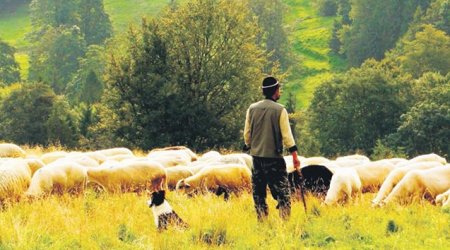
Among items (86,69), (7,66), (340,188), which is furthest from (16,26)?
(340,188)

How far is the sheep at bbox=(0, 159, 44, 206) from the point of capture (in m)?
13.7

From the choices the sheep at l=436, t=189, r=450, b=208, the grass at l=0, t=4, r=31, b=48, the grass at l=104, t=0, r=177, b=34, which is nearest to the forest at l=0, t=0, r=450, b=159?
the grass at l=0, t=4, r=31, b=48

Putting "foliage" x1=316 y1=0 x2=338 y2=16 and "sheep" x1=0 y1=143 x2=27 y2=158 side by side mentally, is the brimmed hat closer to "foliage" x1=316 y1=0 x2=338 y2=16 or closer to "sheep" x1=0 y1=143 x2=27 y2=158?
"sheep" x1=0 y1=143 x2=27 y2=158

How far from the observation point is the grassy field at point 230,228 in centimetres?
944

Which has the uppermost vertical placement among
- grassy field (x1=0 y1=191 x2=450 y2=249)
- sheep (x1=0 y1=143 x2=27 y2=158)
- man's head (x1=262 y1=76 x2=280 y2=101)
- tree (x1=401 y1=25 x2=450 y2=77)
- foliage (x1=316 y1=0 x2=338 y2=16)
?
man's head (x1=262 y1=76 x2=280 y2=101)

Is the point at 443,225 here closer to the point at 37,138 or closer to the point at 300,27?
the point at 37,138

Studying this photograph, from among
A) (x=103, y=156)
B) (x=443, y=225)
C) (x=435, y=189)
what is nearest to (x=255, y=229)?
(x=443, y=225)

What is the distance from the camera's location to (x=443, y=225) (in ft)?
34.7

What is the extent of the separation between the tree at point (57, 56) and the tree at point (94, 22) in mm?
7554

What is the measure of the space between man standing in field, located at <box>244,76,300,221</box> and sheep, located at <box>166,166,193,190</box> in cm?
757

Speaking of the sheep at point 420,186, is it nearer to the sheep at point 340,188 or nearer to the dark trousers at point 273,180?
the sheep at point 340,188

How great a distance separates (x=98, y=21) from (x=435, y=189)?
446 feet

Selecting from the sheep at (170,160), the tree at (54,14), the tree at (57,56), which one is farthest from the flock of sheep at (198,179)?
the tree at (54,14)

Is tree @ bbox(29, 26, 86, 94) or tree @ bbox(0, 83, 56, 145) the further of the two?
tree @ bbox(29, 26, 86, 94)
